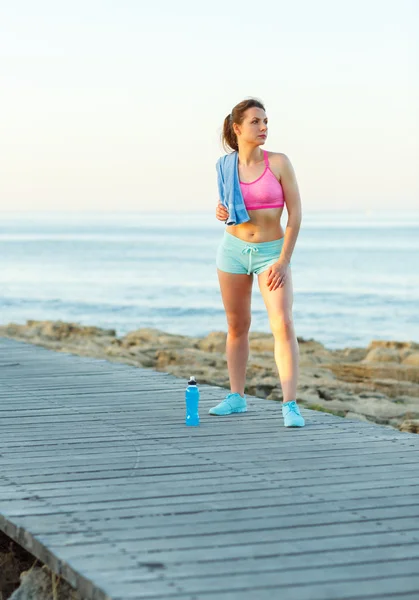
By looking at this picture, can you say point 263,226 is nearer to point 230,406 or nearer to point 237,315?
point 237,315

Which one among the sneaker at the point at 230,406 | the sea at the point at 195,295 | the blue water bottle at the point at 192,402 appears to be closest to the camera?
the blue water bottle at the point at 192,402

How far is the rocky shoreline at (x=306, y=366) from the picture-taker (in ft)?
36.0

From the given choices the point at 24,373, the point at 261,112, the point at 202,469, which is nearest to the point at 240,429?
the point at 202,469

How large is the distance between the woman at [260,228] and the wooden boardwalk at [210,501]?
24.2 inches

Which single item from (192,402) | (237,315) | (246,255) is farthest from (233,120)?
(192,402)

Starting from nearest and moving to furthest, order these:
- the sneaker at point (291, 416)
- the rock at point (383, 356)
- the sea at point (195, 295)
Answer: the sneaker at point (291, 416) → the rock at point (383, 356) → the sea at point (195, 295)

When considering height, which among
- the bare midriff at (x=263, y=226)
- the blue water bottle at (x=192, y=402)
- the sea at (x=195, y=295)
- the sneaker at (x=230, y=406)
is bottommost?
the sea at (x=195, y=295)

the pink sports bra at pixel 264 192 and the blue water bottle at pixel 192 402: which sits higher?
the pink sports bra at pixel 264 192

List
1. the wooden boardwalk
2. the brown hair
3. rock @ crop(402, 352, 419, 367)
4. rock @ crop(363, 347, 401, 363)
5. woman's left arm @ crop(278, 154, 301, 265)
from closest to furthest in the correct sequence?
1. the wooden boardwalk
2. woman's left arm @ crop(278, 154, 301, 265)
3. the brown hair
4. rock @ crop(402, 352, 419, 367)
5. rock @ crop(363, 347, 401, 363)

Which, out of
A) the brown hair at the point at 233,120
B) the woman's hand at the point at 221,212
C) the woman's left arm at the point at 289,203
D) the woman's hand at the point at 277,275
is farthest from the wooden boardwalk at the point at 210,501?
the brown hair at the point at 233,120

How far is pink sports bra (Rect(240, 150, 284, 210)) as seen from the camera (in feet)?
22.2

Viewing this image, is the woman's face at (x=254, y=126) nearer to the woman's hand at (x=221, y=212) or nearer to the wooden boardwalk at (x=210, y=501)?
the woman's hand at (x=221, y=212)

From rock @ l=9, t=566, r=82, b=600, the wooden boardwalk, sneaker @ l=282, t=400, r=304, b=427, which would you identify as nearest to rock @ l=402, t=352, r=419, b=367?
the wooden boardwalk

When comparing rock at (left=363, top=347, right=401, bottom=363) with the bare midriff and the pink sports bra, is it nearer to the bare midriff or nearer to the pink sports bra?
the bare midriff
